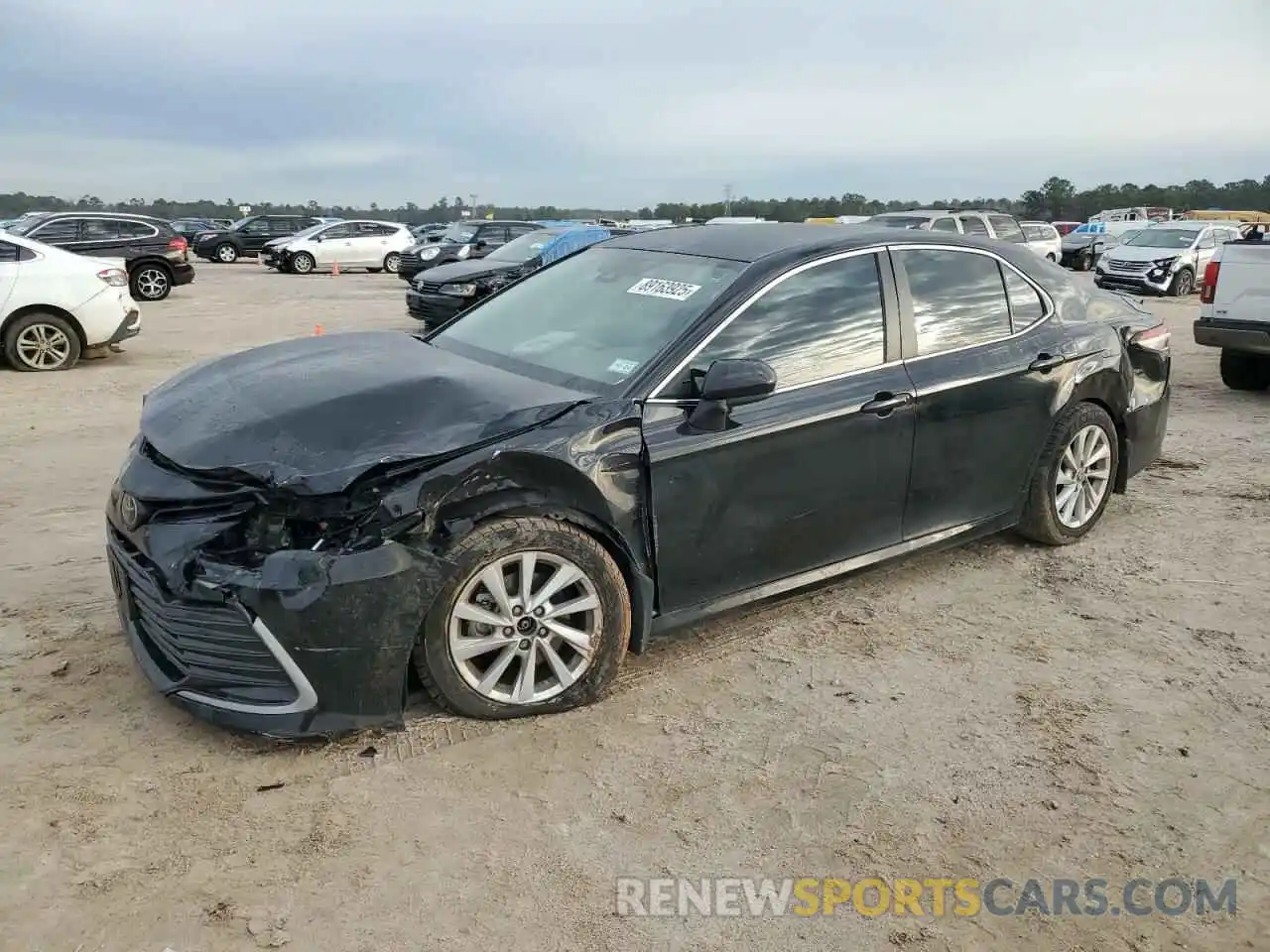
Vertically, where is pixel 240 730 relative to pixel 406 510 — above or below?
below

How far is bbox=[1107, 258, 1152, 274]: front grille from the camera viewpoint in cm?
2156

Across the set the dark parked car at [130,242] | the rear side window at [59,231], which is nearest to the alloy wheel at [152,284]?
the dark parked car at [130,242]

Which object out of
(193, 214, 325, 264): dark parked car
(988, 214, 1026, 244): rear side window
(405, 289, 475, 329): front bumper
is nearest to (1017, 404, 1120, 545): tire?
(405, 289, 475, 329): front bumper

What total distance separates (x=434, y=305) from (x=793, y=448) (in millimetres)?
10338

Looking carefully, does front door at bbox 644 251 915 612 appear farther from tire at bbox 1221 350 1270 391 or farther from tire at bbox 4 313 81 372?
tire at bbox 4 313 81 372

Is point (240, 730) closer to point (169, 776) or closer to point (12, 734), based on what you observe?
point (169, 776)

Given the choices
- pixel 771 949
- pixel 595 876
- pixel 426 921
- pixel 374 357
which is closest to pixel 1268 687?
pixel 771 949

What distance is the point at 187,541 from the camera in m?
3.20

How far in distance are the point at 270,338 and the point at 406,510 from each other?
11383 mm

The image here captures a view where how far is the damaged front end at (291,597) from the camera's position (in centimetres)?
303

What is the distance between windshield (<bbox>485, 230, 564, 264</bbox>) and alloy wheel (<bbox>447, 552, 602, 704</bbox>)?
12.2 m

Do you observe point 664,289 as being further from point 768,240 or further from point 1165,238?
point 1165,238

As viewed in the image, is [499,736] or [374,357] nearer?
[499,736]

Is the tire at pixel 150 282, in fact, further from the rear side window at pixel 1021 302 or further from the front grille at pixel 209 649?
the rear side window at pixel 1021 302
